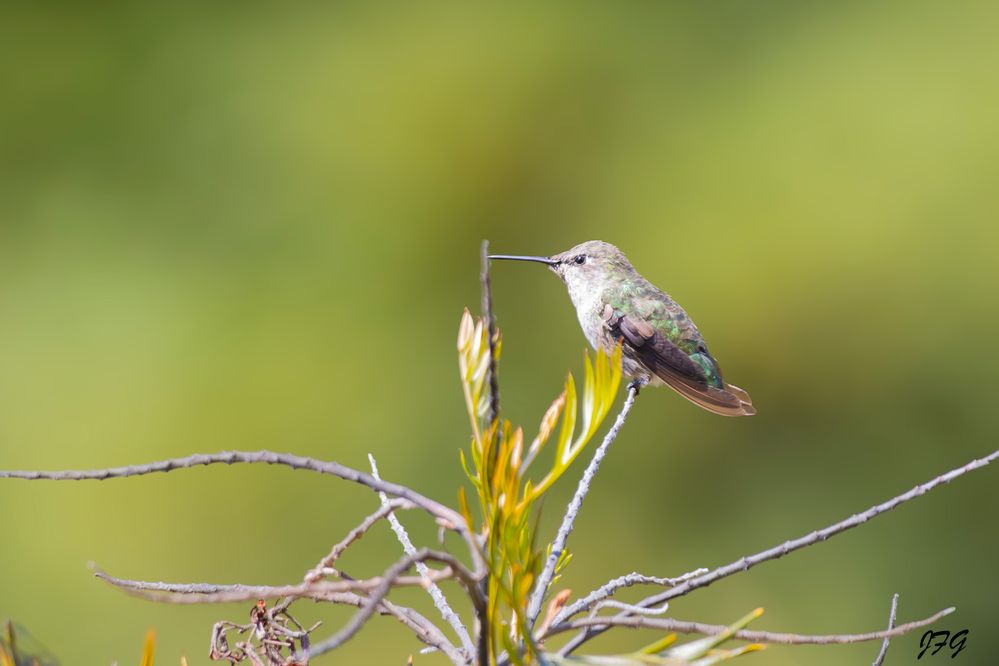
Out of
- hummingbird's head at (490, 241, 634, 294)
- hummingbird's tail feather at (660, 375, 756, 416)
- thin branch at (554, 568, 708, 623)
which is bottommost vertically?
thin branch at (554, 568, 708, 623)

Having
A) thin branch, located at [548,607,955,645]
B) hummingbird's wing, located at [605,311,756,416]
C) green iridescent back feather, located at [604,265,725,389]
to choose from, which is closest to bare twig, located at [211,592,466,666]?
thin branch, located at [548,607,955,645]

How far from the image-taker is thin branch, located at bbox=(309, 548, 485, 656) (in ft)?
1.25

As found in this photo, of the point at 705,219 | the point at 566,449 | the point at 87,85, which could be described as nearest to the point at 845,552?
the point at 705,219

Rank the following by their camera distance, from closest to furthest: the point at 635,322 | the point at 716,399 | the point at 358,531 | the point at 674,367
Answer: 1. the point at 358,531
2. the point at 716,399
3. the point at 674,367
4. the point at 635,322

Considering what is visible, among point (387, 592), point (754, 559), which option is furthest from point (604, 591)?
point (387, 592)

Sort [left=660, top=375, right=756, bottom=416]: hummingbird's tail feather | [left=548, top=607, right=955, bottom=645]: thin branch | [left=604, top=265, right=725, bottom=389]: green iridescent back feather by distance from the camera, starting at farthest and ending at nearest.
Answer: [left=604, top=265, right=725, bottom=389]: green iridescent back feather, [left=660, top=375, right=756, bottom=416]: hummingbird's tail feather, [left=548, top=607, right=955, bottom=645]: thin branch

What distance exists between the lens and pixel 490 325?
1.51ft

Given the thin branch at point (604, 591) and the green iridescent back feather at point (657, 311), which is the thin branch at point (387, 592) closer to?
the thin branch at point (604, 591)

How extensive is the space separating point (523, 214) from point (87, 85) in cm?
186

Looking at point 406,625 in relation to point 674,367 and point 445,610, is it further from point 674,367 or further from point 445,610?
point 674,367

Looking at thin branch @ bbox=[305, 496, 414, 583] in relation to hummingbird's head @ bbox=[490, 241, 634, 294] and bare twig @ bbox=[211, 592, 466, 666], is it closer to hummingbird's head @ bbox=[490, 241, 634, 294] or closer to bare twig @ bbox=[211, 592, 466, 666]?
bare twig @ bbox=[211, 592, 466, 666]

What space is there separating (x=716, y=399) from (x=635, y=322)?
0.95 feet

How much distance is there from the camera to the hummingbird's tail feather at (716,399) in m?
1.12

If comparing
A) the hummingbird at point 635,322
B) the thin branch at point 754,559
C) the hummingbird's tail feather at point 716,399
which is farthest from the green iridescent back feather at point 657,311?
the thin branch at point 754,559
